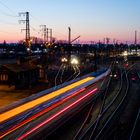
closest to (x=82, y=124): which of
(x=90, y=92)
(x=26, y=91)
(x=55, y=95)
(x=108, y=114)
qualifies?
(x=108, y=114)

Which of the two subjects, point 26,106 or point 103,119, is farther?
point 26,106

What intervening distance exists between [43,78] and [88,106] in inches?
812

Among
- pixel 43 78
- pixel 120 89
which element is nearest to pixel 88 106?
pixel 120 89

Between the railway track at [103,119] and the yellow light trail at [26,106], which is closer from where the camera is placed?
the railway track at [103,119]

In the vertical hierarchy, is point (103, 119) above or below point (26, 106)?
below

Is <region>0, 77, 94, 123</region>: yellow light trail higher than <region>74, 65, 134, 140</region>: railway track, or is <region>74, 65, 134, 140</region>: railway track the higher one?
<region>0, 77, 94, 123</region>: yellow light trail

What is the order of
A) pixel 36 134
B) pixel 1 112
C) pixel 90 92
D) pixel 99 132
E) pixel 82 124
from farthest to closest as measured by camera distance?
pixel 90 92
pixel 1 112
pixel 82 124
pixel 99 132
pixel 36 134

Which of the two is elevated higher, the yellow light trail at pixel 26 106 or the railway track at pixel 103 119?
the yellow light trail at pixel 26 106

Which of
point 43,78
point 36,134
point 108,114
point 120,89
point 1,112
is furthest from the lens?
point 43,78

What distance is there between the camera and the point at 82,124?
2133cm

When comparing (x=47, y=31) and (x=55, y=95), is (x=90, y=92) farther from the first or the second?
(x=47, y=31)

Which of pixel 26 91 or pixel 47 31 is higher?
pixel 47 31

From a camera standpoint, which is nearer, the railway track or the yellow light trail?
the railway track

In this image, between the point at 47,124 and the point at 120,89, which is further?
the point at 120,89
